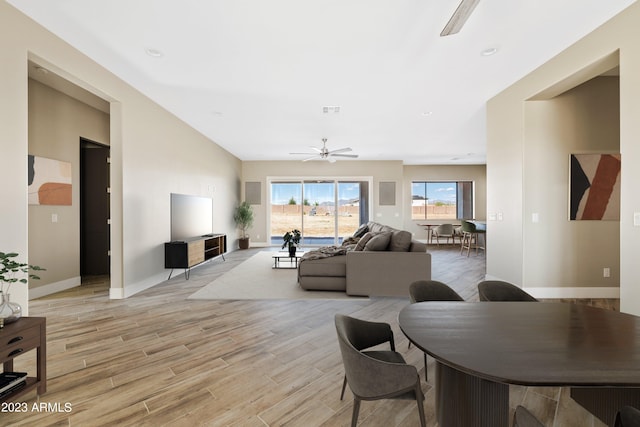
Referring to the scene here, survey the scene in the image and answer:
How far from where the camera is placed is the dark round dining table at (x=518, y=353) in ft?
3.50

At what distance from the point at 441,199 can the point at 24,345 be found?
10867mm

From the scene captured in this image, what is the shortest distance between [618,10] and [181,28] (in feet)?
13.4

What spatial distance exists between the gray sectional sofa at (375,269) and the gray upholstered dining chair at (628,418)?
304 centimetres

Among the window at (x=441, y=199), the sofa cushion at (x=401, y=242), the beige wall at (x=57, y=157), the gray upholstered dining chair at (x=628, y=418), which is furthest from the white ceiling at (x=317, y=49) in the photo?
the window at (x=441, y=199)

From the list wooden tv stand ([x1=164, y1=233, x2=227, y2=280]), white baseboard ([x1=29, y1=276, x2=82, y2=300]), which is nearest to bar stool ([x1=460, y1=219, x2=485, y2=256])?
wooden tv stand ([x1=164, y1=233, x2=227, y2=280])

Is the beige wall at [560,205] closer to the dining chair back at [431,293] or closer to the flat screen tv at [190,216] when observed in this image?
the dining chair back at [431,293]

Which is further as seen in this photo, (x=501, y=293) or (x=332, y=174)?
(x=332, y=174)

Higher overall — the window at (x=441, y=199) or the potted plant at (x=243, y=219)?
the window at (x=441, y=199)

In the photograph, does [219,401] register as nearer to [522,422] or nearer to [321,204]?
[522,422]

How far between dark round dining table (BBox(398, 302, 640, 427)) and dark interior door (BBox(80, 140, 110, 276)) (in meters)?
5.83

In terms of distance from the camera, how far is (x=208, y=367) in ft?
7.42

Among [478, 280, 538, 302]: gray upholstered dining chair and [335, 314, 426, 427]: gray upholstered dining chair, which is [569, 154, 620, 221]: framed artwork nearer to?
[478, 280, 538, 302]: gray upholstered dining chair

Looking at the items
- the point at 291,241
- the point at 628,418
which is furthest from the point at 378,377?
the point at 291,241

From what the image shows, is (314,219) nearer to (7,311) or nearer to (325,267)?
(325,267)
